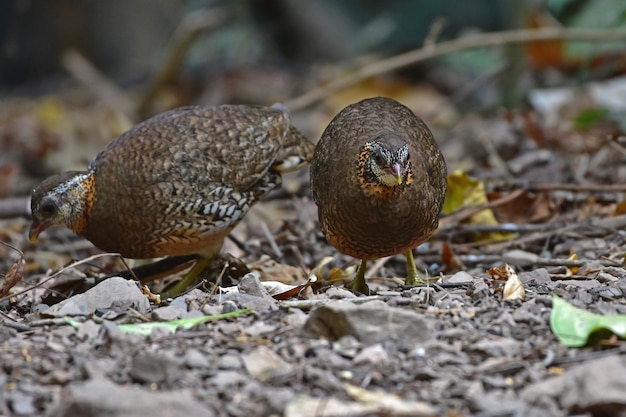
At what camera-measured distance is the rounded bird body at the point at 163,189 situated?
205 inches

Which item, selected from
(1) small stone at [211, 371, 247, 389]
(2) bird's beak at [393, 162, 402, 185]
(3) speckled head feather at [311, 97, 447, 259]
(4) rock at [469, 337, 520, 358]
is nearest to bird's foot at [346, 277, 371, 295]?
(3) speckled head feather at [311, 97, 447, 259]

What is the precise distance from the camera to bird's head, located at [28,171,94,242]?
206 inches

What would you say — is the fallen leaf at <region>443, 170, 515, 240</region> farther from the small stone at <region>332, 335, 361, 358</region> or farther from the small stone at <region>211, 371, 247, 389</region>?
the small stone at <region>211, 371, 247, 389</region>

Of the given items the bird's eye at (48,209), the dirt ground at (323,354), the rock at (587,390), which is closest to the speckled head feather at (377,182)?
the dirt ground at (323,354)

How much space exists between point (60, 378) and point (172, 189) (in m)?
2.20

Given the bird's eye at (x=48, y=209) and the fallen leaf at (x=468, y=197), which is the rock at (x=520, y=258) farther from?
the bird's eye at (x=48, y=209)

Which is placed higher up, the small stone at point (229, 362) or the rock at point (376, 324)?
the rock at point (376, 324)

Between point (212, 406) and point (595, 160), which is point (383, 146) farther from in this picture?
point (595, 160)

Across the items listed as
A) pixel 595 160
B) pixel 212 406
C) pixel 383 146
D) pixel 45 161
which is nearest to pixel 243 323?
pixel 212 406

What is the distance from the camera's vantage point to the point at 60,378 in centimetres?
310

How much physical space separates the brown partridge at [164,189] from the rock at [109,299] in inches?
46.2

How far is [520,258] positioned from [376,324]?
2.14 metres

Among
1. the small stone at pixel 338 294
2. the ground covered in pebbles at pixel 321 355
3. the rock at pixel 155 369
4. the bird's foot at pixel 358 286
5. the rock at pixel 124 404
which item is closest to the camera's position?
the rock at pixel 124 404

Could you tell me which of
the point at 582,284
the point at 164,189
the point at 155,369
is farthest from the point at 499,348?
the point at 164,189
